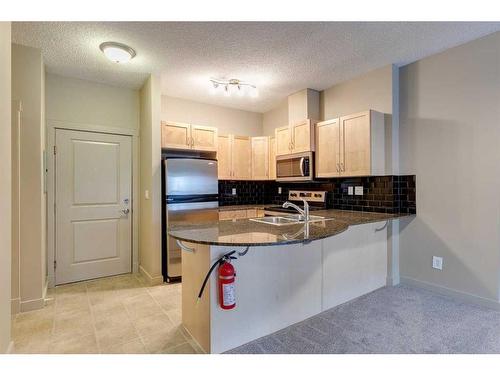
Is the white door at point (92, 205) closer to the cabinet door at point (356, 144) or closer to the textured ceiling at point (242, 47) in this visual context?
the textured ceiling at point (242, 47)

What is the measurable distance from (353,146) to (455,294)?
72.2 inches

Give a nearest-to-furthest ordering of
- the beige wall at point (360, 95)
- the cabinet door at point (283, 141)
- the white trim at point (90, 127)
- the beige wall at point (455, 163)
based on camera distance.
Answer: the beige wall at point (455, 163), the beige wall at point (360, 95), the white trim at point (90, 127), the cabinet door at point (283, 141)

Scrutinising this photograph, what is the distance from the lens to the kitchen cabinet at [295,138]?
3578 millimetres

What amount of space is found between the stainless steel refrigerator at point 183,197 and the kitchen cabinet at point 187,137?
284 millimetres

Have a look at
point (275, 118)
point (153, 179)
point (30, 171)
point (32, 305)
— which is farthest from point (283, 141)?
point (32, 305)

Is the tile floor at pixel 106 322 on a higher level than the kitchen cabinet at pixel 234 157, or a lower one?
lower

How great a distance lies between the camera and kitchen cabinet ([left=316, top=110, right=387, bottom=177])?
118 inches

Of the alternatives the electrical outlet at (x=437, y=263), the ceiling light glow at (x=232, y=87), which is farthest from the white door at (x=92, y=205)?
the electrical outlet at (x=437, y=263)

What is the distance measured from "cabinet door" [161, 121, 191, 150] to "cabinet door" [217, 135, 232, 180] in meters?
0.57

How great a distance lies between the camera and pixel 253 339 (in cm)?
198

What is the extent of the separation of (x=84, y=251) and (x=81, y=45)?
2403 millimetres

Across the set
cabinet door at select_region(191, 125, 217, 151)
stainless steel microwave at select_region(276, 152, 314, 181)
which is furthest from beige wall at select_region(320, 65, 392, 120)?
cabinet door at select_region(191, 125, 217, 151)
